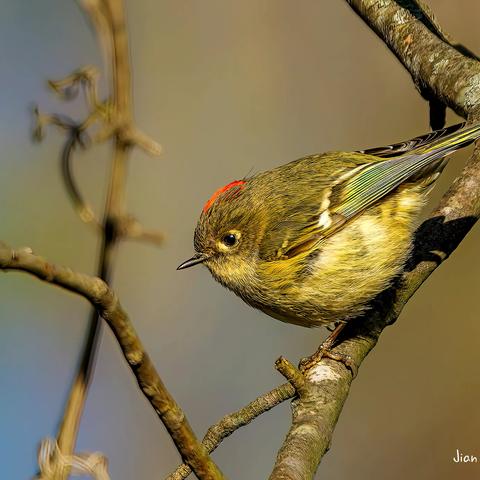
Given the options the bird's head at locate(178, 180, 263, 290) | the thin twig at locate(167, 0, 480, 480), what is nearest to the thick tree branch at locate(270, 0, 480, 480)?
the thin twig at locate(167, 0, 480, 480)

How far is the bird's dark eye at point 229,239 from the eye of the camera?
2953mm

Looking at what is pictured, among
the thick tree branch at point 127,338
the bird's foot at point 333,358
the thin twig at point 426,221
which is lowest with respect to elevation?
the thick tree branch at point 127,338

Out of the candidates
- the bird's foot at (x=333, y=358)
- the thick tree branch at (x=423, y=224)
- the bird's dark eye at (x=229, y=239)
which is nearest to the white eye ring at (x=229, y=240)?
the bird's dark eye at (x=229, y=239)

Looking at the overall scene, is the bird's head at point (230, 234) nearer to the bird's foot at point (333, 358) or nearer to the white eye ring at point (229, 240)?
the white eye ring at point (229, 240)

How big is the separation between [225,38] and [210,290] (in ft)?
4.88

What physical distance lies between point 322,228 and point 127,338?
1737 mm

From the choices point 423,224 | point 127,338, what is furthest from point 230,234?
point 127,338

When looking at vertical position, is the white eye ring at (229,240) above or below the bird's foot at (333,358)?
above

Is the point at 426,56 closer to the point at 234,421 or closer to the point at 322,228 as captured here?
the point at 322,228

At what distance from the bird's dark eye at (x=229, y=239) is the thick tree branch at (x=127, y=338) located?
5.32 ft

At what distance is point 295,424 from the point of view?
1.98 meters

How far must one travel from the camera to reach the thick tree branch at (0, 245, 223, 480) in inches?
38.9

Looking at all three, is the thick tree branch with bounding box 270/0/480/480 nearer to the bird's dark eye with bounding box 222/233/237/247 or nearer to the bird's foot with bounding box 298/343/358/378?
the bird's foot with bounding box 298/343/358/378

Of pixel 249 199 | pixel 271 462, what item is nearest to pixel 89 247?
pixel 249 199
